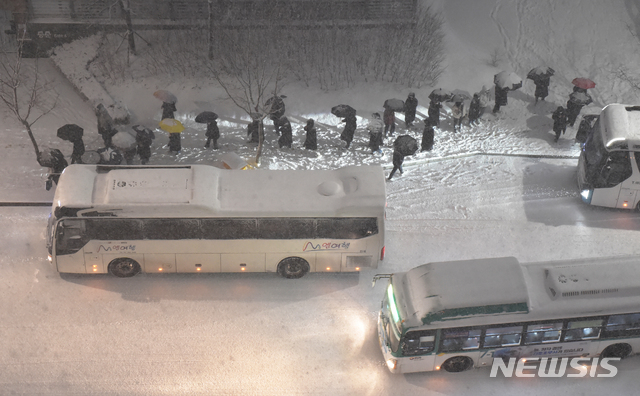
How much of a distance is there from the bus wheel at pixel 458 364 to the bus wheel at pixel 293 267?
3968 millimetres

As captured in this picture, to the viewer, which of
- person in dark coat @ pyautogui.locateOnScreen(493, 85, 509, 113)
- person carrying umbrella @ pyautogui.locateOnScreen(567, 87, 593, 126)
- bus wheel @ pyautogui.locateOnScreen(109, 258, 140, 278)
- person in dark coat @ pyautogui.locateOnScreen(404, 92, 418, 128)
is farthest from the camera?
person in dark coat @ pyautogui.locateOnScreen(493, 85, 509, 113)

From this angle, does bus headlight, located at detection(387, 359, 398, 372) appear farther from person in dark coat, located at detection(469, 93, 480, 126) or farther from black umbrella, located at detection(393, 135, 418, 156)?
person in dark coat, located at detection(469, 93, 480, 126)

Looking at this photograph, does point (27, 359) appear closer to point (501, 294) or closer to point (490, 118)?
point (501, 294)

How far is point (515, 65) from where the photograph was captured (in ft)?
82.0

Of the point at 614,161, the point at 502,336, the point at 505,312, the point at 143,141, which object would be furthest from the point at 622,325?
the point at 143,141

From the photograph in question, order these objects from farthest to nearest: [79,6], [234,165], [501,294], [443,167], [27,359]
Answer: [79,6] < [443,167] < [234,165] < [27,359] < [501,294]

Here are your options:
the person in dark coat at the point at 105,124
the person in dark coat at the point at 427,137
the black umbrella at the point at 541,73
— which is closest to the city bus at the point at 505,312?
the person in dark coat at the point at 427,137

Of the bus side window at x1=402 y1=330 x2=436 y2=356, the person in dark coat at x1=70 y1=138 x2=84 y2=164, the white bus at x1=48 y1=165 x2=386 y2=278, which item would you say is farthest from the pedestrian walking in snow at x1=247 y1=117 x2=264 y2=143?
the bus side window at x1=402 y1=330 x2=436 y2=356

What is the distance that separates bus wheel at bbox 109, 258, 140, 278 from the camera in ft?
45.7

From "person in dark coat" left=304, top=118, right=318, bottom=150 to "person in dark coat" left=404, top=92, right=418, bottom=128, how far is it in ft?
11.3

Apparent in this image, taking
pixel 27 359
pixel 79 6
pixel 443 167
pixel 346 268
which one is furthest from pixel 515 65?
pixel 27 359

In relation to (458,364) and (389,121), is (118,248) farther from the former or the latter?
(389,121)

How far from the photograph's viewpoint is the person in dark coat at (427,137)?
1936cm

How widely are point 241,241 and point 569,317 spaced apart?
22.6 ft
